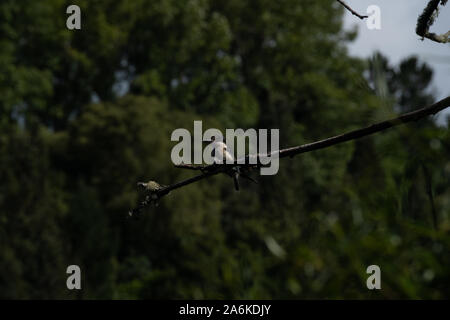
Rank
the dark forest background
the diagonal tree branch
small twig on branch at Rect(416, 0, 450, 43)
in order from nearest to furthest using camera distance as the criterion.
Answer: the diagonal tree branch → small twig on branch at Rect(416, 0, 450, 43) → the dark forest background

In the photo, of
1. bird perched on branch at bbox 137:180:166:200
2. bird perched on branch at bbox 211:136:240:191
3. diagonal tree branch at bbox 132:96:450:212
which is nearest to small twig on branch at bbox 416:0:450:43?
diagonal tree branch at bbox 132:96:450:212

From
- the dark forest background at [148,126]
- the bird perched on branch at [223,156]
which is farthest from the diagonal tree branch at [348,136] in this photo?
the dark forest background at [148,126]

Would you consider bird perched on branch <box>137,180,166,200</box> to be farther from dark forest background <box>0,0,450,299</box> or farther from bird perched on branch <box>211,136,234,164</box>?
dark forest background <box>0,0,450,299</box>

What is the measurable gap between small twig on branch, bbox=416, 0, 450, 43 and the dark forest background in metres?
7.14

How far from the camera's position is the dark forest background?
2109cm

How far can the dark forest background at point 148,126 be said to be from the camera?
69.2 ft

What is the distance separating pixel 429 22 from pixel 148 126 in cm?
2397

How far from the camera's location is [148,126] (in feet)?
82.1

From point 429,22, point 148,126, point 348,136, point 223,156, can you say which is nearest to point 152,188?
point 223,156

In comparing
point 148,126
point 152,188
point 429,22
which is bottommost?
point 152,188

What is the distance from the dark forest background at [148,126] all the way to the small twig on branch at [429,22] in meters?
7.14

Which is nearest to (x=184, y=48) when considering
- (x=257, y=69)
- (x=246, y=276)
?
(x=257, y=69)

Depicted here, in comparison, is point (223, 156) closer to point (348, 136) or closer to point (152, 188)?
point (152, 188)

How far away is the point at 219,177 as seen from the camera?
1047 inches
